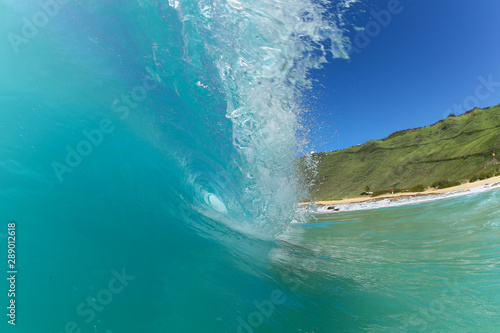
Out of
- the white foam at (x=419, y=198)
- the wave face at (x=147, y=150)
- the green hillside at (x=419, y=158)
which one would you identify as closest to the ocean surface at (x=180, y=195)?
the wave face at (x=147, y=150)

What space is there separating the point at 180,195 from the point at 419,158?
217 ft

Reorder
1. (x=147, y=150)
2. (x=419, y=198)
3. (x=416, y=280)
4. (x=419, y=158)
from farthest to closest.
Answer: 1. (x=419, y=158)
2. (x=419, y=198)
3. (x=147, y=150)
4. (x=416, y=280)

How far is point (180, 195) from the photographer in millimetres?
6777

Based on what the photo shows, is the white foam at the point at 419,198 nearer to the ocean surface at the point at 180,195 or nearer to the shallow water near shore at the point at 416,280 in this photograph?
the ocean surface at the point at 180,195

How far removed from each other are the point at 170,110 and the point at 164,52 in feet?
4.52

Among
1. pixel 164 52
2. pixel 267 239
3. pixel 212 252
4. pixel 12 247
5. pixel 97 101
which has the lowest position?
pixel 12 247

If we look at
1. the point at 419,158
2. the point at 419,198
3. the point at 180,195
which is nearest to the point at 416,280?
the point at 180,195

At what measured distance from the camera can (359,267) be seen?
5715 millimetres

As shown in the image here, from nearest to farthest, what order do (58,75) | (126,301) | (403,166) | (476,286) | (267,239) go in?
1. (126,301)
2. (476,286)
3. (58,75)
4. (267,239)
5. (403,166)

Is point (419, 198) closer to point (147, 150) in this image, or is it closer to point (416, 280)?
point (416, 280)

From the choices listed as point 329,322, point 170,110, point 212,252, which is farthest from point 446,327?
point 170,110

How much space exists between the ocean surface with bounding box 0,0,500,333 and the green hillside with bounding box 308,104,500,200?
35590 mm

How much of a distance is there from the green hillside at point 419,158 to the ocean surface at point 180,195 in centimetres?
3559

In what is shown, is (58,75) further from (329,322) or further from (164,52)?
(329,322)
